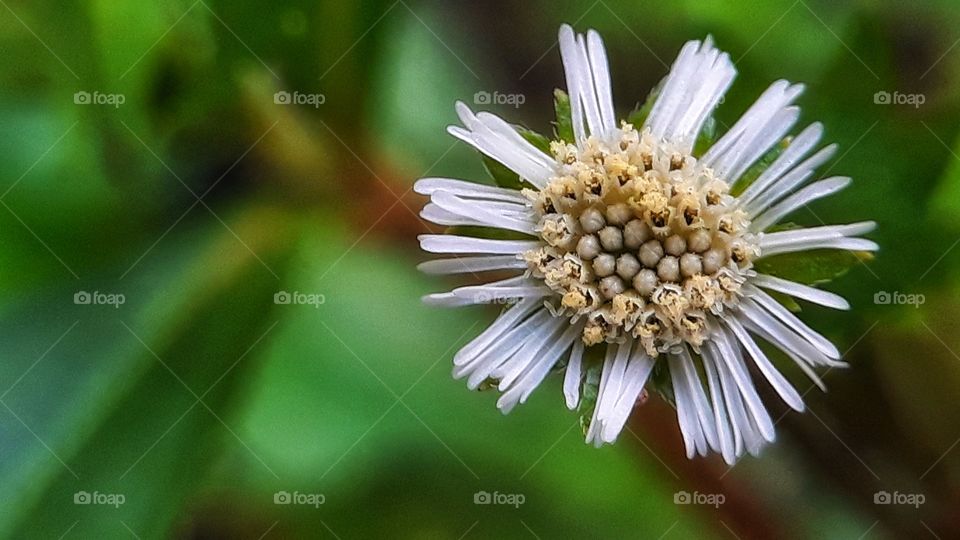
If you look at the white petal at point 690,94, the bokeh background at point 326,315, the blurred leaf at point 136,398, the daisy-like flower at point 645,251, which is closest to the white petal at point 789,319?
the daisy-like flower at point 645,251

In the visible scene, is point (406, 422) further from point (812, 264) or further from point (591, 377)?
point (812, 264)

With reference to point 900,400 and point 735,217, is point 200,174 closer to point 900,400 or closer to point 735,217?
point 735,217

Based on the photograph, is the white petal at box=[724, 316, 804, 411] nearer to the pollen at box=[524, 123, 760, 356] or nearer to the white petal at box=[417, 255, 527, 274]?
the pollen at box=[524, 123, 760, 356]

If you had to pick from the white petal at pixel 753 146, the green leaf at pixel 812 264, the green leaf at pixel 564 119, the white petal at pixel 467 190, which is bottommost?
the green leaf at pixel 812 264

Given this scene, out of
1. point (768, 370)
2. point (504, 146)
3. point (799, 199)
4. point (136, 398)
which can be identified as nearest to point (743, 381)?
point (768, 370)

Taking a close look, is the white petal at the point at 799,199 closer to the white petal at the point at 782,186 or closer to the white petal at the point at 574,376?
the white petal at the point at 782,186

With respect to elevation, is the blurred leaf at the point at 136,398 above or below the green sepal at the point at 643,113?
below
